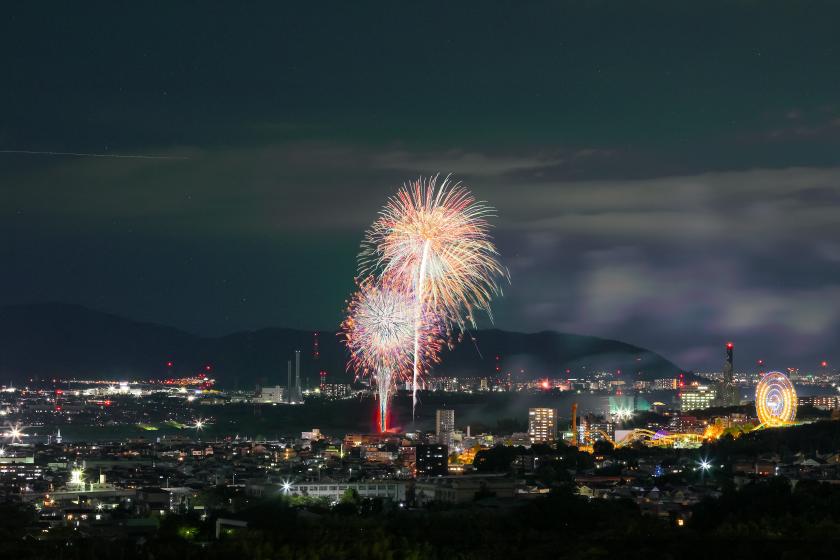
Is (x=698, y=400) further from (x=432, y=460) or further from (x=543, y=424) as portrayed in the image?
(x=432, y=460)

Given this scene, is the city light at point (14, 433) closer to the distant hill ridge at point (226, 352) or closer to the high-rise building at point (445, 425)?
the high-rise building at point (445, 425)

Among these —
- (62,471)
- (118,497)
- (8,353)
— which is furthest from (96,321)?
(118,497)

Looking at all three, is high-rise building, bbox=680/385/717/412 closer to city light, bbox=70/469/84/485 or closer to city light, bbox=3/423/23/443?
city light, bbox=3/423/23/443

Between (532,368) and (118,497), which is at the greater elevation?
(532,368)

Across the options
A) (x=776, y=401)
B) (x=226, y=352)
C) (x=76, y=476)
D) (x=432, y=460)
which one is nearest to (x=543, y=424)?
(x=776, y=401)

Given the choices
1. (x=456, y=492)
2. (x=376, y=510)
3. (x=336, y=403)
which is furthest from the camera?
(x=336, y=403)

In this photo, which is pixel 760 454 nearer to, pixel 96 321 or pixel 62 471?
pixel 62 471
